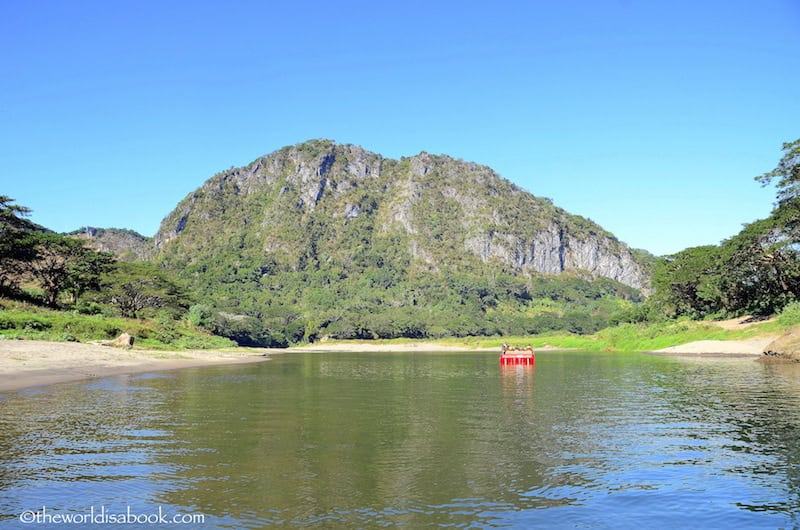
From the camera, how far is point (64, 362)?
44.8 meters

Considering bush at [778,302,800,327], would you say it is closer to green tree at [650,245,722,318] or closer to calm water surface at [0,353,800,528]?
green tree at [650,245,722,318]

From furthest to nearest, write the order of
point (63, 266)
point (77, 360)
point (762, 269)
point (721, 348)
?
1. point (63, 266)
2. point (762, 269)
3. point (721, 348)
4. point (77, 360)

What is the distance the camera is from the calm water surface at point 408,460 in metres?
12.6

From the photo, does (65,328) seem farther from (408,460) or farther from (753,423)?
(753,423)

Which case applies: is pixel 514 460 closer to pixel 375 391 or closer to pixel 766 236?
pixel 375 391

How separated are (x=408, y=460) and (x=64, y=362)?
3847 cm

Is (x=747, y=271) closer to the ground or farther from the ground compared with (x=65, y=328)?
farther from the ground

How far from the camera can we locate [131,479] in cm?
1496

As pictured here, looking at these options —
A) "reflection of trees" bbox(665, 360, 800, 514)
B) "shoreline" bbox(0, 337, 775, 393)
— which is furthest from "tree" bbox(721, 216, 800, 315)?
"reflection of trees" bbox(665, 360, 800, 514)

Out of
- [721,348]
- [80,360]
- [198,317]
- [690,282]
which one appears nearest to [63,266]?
[198,317]

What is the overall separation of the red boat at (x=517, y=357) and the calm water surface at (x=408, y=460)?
4000 centimetres

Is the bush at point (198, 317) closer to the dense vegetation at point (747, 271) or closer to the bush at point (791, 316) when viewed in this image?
the dense vegetation at point (747, 271)

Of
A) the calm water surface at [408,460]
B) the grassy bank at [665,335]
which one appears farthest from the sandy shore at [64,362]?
the grassy bank at [665,335]

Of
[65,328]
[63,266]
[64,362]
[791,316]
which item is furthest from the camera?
[63,266]
